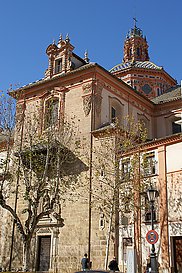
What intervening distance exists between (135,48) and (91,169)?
2868 centimetres

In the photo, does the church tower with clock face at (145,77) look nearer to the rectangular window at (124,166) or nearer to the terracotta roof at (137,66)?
the terracotta roof at (137,66)

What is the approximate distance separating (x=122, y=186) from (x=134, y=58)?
28707 millimetres

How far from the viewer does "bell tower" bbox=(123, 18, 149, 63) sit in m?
48.2

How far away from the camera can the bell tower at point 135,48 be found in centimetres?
4822

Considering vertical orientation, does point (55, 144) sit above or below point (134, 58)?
below

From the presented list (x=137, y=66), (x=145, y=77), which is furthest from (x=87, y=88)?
(x=137, y=66)

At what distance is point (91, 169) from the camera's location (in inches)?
961

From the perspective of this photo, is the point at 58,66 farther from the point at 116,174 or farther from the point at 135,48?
the point at 135,48

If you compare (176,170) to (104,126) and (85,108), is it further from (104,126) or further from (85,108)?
(85,108)

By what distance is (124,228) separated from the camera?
862 inches

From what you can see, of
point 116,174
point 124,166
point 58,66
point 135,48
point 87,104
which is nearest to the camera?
point 116,174

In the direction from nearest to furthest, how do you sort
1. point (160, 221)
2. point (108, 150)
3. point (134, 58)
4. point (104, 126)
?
1. point (160, 221)
2. point (108, 150)
3. point (104, 126)
4. point (134, 58)

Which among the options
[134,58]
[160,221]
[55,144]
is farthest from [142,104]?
[134,58]

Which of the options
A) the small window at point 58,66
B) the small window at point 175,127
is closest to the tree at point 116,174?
the small window at point 175,127
